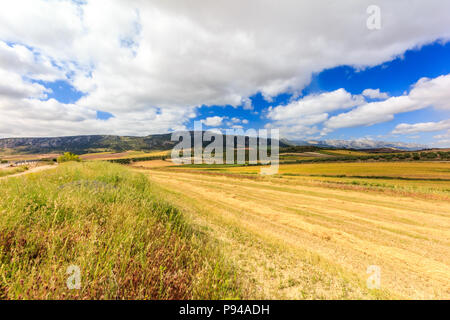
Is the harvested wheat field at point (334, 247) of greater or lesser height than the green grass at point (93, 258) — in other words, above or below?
below

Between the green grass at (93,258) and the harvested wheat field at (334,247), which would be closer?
the green grass at (93,258)

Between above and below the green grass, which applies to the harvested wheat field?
below

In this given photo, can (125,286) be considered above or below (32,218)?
below

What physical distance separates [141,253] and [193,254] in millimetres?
1030

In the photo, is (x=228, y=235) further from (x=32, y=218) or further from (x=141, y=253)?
(x=32, y=218)

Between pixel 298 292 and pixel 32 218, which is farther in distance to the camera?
pixel 298 292

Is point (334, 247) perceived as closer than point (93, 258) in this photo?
No

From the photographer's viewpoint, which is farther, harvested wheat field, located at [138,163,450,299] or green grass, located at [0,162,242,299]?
Answer: harvested wheat field, located at [138,163,450,299]

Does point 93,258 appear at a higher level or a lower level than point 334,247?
higher

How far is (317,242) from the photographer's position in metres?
7.38
